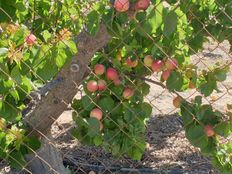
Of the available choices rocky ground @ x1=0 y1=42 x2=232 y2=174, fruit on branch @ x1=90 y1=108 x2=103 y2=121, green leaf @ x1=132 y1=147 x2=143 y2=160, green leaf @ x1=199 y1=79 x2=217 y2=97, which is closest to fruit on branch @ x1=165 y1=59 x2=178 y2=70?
green leaf @ x1=199 y1=79 x2=217 y2=97

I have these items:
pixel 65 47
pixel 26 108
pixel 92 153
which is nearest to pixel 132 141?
pixel 26 108

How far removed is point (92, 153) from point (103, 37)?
60.0 inches

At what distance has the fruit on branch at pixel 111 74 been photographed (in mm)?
2227

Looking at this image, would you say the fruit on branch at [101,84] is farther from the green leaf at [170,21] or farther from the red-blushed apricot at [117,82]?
the green leaf at [170,21]

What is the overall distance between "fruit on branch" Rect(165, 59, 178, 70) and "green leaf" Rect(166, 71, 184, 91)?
0.07 ft

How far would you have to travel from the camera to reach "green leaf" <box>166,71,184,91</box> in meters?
2.11

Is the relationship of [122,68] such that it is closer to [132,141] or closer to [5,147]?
[132,141]

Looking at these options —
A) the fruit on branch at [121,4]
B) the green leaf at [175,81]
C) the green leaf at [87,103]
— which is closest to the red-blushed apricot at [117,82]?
the green leaf at [87,103]

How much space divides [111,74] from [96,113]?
0.59 ft

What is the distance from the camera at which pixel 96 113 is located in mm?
2264

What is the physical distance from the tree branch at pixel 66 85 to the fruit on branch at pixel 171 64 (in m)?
0.26

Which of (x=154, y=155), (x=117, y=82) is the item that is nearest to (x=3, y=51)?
(x=117, y=82)

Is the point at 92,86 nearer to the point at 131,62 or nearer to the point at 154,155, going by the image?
the point at 131,62

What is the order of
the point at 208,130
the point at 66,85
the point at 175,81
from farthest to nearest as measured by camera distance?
the point at 66,85, the point at 208,130, the point at 175,81
